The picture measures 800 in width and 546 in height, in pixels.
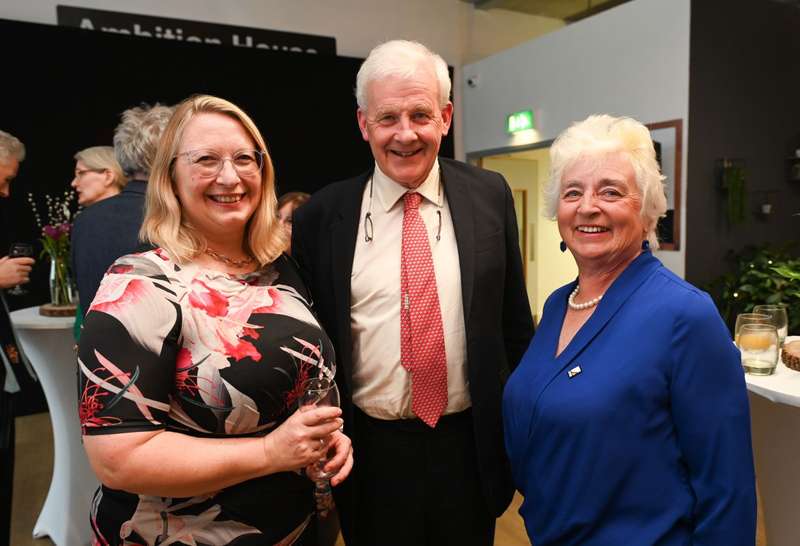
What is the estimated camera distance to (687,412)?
3.63 feet

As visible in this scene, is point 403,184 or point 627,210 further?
point 403,184

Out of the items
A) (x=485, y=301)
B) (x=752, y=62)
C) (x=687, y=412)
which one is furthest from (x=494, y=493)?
(x=752, y=62)

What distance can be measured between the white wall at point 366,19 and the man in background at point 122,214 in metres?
4.01

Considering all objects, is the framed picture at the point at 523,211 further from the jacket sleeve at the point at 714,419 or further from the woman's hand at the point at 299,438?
the woman's hand at the point at 299,438

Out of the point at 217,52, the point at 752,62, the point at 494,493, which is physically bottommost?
the point at 494,493

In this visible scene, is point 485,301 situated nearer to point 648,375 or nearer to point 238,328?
point 648,375

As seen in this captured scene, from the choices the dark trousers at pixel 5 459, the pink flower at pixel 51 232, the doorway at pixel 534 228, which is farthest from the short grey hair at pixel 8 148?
the doorway at pixel 534 228

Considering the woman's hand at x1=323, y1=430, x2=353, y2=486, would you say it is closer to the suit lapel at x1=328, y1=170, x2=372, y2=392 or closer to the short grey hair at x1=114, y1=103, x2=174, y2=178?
the suit lapel at x1=328, y1=170, x2=372, y2=392

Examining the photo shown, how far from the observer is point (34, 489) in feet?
11.6

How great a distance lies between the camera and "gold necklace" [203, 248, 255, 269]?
135 centimetres

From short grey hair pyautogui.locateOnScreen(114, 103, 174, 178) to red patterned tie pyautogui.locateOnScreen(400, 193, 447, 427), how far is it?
3.67 ft

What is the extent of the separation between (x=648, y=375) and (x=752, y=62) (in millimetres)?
4544

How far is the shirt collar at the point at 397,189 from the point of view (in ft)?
5.60

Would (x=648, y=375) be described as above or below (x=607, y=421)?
above
